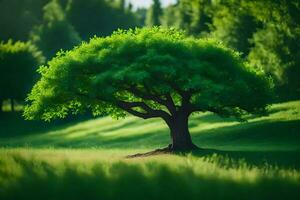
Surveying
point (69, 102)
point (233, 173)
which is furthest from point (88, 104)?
point (233, 173)

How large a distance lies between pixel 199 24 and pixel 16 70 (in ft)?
108

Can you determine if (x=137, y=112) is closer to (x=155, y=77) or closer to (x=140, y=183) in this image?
(x=155, y=77)

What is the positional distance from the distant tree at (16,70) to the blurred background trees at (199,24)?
Result: 34 cm

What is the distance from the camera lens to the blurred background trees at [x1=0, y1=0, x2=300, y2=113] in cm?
5678

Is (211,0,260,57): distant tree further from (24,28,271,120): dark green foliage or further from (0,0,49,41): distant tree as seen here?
(0,0,49,41): distant tree

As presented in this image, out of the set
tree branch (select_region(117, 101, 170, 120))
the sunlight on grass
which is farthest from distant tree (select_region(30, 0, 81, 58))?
tree branch (select_region(117, 101, 170, 120))

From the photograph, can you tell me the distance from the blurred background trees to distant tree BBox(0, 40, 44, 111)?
1.13ft

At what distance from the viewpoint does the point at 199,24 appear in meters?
84.7

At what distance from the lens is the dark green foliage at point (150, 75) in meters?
27.7


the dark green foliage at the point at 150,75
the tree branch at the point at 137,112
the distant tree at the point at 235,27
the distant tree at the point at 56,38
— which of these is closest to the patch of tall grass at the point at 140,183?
the dark green foliage at the point at 150,75

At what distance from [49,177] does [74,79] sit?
17.3m

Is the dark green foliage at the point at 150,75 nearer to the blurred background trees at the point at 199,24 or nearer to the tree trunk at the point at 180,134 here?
the tree trunk at the point at 180,134

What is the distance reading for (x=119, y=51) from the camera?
1113 inches

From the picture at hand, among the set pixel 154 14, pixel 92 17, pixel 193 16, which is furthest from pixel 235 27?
pixel 154 14
